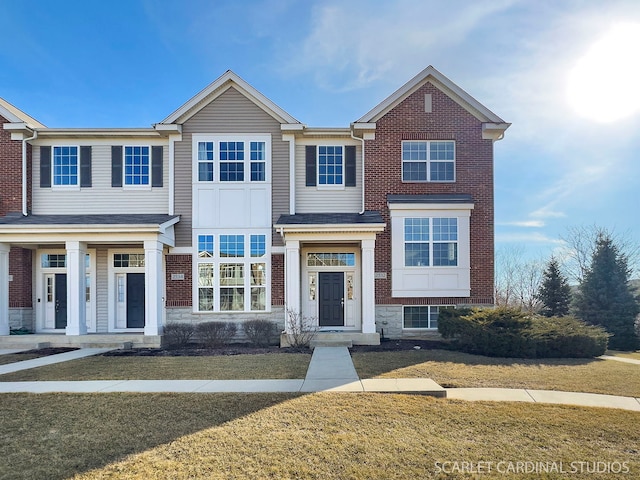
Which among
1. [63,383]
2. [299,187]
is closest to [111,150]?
[299,187]

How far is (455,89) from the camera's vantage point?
48.6 ft

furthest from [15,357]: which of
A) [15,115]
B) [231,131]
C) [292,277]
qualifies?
[231,131]

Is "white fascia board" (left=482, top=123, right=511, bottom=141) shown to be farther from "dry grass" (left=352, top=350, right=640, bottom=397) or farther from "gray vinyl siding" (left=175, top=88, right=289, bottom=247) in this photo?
"dry grass" (left=352, top=350, right=640, bottom=397)

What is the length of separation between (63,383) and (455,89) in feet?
49.4

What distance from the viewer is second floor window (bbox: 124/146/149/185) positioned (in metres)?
15.1

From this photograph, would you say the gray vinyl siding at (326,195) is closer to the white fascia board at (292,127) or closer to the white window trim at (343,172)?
the white window trim at (343,172)

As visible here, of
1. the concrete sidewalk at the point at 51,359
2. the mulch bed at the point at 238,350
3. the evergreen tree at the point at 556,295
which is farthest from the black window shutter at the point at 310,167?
the evergreen tree at the point at 556,295

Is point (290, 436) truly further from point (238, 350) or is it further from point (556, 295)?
point (556, 295)

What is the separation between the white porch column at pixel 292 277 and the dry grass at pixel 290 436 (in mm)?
6340

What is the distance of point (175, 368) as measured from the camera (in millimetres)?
9680

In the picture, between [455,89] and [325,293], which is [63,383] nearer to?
[325,293]

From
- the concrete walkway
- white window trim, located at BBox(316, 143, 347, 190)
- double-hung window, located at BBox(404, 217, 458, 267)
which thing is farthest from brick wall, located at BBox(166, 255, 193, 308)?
double-hung window, located at BBox(404, 217, 458, 267)

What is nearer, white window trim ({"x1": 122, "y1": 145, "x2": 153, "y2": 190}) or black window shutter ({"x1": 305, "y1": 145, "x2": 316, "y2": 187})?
white window trim ({"x1": 122, "y1": 145, "x2": 153, "y2": 190})

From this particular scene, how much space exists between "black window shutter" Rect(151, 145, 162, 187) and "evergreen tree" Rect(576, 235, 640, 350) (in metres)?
19.9
